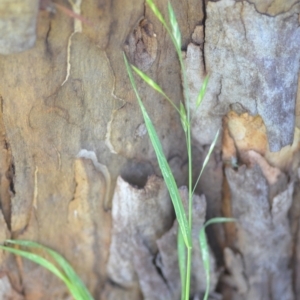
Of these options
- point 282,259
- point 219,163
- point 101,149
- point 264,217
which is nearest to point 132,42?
point 101,149

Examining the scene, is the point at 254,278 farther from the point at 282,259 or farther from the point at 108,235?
the point at 108,235

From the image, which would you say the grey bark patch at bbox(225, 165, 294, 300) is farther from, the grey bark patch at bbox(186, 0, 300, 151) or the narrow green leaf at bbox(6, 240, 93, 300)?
the narrow green leaf at bbox(6, 240, 93, 300)

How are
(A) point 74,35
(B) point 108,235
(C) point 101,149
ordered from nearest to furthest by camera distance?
(A) point 74,35 < (C) point 101,149 < (B) point 108,235

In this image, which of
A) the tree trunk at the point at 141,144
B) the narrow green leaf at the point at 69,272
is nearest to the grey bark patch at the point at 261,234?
the tree trunk at the point at 141,144

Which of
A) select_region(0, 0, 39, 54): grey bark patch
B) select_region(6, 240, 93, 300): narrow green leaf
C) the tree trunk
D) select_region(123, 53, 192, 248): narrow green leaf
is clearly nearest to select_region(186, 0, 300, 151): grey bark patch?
the tree trunk

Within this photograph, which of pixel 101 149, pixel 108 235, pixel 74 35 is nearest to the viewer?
pixel 74 35

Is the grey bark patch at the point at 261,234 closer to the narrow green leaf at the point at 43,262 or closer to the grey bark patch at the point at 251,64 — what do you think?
the grey bark patch at the point at 251,64
